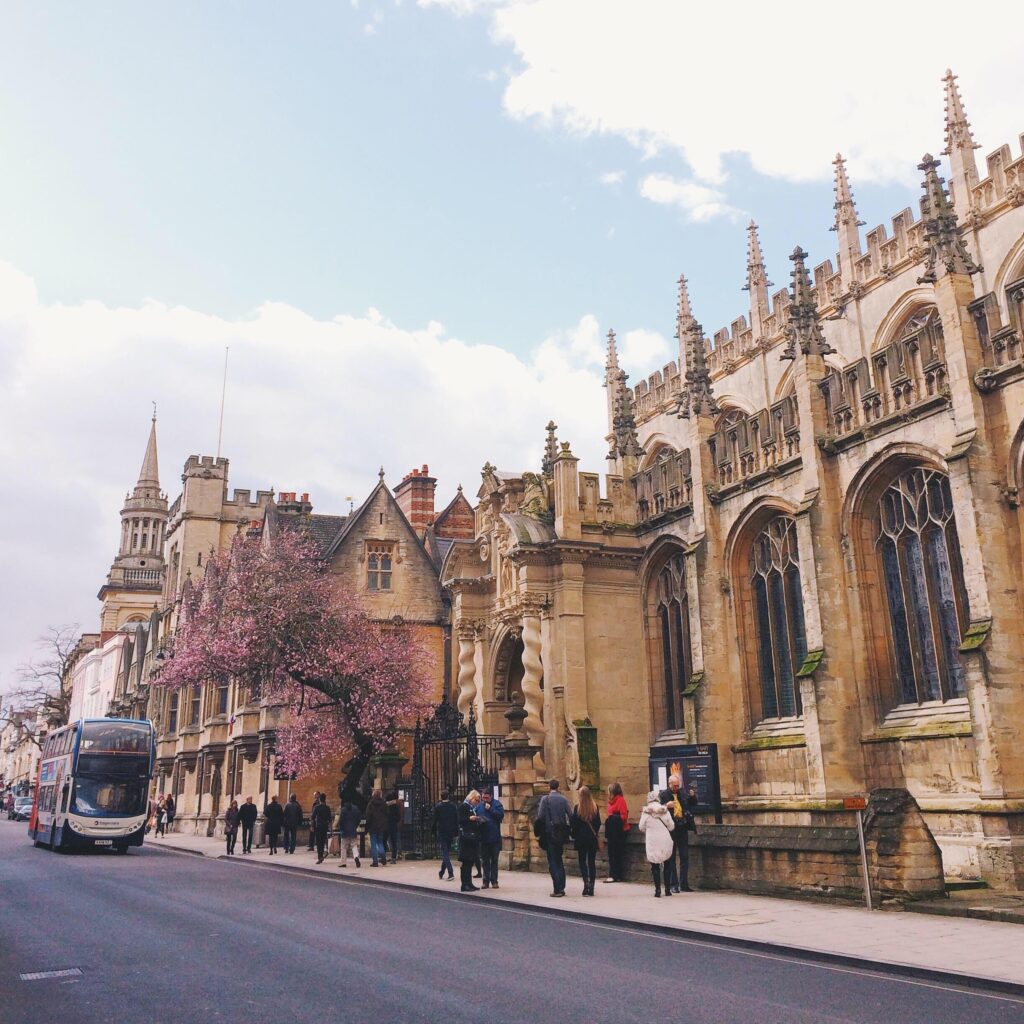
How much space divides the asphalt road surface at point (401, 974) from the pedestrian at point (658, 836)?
202 centimetres

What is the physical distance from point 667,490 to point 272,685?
12.0 m

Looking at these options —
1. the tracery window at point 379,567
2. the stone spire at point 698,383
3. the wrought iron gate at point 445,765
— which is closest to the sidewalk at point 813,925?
the wrought iron gate at point 445,765

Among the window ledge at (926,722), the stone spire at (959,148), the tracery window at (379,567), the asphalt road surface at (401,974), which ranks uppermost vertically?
the stone spire at (959,148)

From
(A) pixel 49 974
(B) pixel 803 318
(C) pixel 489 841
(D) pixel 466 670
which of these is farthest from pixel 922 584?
(A) pixel 49 974

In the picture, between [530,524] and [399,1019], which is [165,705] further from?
[399,1019]

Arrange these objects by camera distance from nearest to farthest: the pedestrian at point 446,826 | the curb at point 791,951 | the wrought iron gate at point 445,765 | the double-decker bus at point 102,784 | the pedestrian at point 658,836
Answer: the curb at point 791,951 → the pedestrian at point 658,836 → the pedestrian at point 446,826 → the wrought iron gate at point 445,765 → the double-decker bus at point 102,784

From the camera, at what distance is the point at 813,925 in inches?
454

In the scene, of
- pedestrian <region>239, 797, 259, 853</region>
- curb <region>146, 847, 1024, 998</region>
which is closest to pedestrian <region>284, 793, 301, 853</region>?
pedestrian <region>239, 797, 259, 853</region>

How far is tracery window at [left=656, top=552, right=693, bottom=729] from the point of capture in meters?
23.1

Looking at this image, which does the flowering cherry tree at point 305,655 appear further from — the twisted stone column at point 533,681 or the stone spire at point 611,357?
the stone spire at point 611,357

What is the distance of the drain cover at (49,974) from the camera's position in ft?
29.2

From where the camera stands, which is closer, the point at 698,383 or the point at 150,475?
the point at 698,383

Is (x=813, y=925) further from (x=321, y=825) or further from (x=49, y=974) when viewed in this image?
(x=321, y=825)

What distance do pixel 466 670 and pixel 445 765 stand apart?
2559mm
